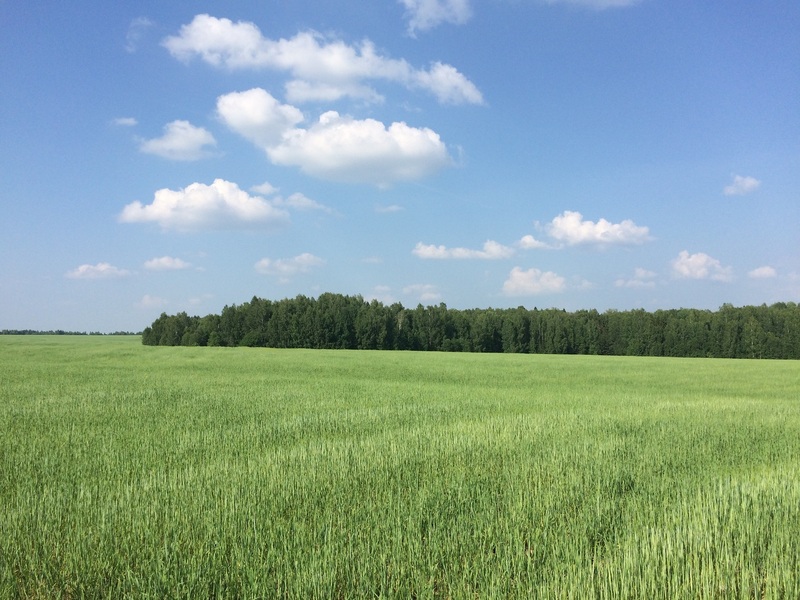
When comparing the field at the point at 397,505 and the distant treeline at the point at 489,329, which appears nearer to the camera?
the field at the point at 397,505

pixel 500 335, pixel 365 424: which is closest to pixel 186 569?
pixel 365 424

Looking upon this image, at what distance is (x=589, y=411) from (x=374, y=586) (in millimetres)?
12442

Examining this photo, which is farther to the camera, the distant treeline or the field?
the distant treeline

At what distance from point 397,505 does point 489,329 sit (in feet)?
286

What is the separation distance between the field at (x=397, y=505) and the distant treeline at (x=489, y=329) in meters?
71.7

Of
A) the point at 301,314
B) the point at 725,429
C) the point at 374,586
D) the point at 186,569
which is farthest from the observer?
the point at 301,314

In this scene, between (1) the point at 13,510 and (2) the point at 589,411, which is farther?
(2) the point at 589,411

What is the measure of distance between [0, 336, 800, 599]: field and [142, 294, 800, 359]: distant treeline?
71.7m

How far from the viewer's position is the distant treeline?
7625 centimetres

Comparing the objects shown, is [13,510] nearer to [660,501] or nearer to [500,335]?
[660,501]

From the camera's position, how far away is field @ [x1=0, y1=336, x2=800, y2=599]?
398 cm

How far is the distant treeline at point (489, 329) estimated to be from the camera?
Result: 76250mm

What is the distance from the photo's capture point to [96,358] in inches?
1654

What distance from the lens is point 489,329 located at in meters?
90.8
